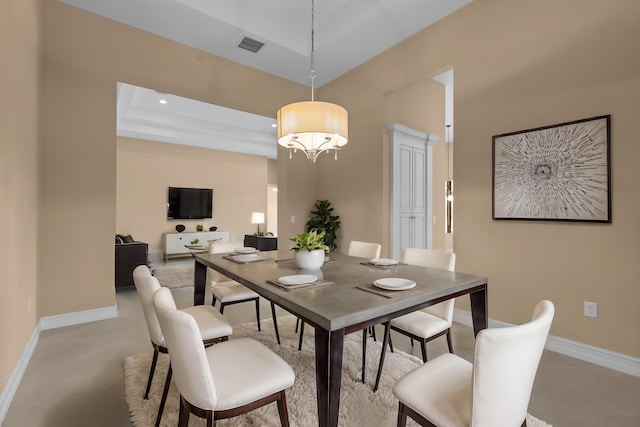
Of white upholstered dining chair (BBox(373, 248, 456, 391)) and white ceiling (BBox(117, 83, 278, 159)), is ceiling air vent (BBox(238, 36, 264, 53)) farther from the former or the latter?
white upholstered dining chair (BBox(373, 248, 456, 391))

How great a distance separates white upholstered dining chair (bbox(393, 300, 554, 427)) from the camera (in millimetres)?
919

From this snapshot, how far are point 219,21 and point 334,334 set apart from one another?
139 inches

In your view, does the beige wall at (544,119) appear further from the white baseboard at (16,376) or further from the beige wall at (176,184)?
the beige wall at (176,184)

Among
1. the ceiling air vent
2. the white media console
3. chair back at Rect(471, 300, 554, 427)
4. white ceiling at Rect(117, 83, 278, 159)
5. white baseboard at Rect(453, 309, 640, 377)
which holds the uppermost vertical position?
the ceiling air vent

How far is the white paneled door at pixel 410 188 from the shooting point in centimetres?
414

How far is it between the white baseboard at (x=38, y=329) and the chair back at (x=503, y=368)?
242 centimetres

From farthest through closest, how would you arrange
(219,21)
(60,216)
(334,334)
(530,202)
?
(219,21)
(60,216)
(530,202)
(334,334)

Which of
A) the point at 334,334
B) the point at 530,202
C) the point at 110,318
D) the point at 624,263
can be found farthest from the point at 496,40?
the point at 110,318

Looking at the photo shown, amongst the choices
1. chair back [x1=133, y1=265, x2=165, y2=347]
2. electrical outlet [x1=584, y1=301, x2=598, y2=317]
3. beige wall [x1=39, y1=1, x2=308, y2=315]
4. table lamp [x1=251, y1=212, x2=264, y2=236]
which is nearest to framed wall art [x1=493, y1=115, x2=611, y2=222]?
electrical outlet [x1=584, y1=301, x2=598, y2=317]

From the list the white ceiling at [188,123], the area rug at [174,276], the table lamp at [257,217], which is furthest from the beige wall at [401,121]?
the table lamp at [257,217]

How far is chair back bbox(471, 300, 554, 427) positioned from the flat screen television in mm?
7904

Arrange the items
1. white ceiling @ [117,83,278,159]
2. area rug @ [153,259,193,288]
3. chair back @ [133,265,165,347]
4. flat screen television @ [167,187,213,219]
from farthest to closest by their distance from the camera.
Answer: flat screen television @ [167,187,213,219]
white ceiling @ [117,83,278,159]
area rug @ [153,259,193,288]
chair back @ [133,265,165,347]

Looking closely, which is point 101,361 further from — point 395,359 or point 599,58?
point 599,58

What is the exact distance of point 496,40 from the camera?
2.90 metres
